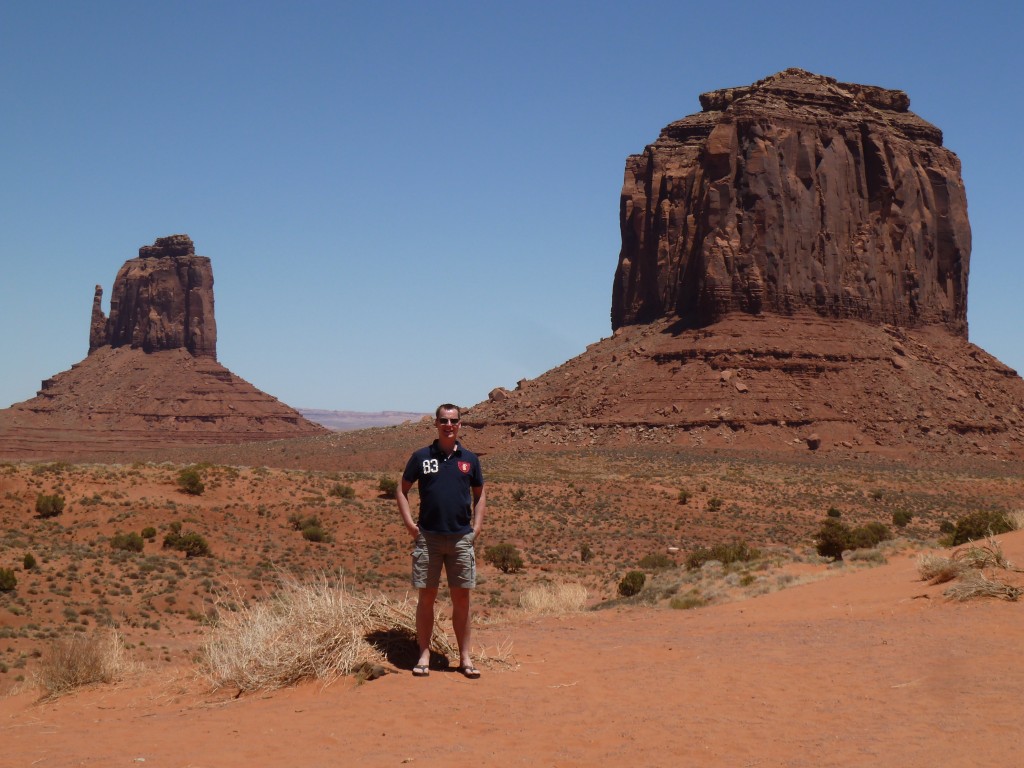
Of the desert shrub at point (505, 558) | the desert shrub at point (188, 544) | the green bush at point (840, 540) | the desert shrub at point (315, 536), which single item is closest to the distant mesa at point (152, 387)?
the desert shrub at point (315, 536)

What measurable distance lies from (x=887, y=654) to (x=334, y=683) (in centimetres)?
520

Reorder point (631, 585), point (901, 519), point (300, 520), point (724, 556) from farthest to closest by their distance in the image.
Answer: point (901, 519), point (300, 520), point (724, 556), point (631, 585)

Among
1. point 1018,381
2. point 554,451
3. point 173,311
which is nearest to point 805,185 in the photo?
point 1018,381

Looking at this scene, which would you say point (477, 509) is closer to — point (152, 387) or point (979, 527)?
point (979, 527)

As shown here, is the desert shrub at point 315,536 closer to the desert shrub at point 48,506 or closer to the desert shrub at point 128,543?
the desert shrub at point 128,543

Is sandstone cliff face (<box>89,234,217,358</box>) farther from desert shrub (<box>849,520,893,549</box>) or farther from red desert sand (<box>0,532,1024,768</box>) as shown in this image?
red desert sand (<box>0,532,1024,768</box>)

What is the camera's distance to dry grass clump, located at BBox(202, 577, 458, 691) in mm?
9141

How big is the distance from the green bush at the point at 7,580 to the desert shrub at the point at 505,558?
13021 mm

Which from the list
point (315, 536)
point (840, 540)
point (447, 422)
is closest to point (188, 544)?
point (315, 536)

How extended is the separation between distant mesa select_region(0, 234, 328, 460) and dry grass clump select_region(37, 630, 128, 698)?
105628 mm

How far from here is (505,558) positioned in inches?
1160

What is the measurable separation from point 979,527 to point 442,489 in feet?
47.5

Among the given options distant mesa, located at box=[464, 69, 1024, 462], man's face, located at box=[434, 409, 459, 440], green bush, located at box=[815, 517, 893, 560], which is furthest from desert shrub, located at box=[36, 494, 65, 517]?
distant mesa, located at box=[464, 69, 1024, 462]

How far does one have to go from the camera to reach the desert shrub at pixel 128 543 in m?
26.3
